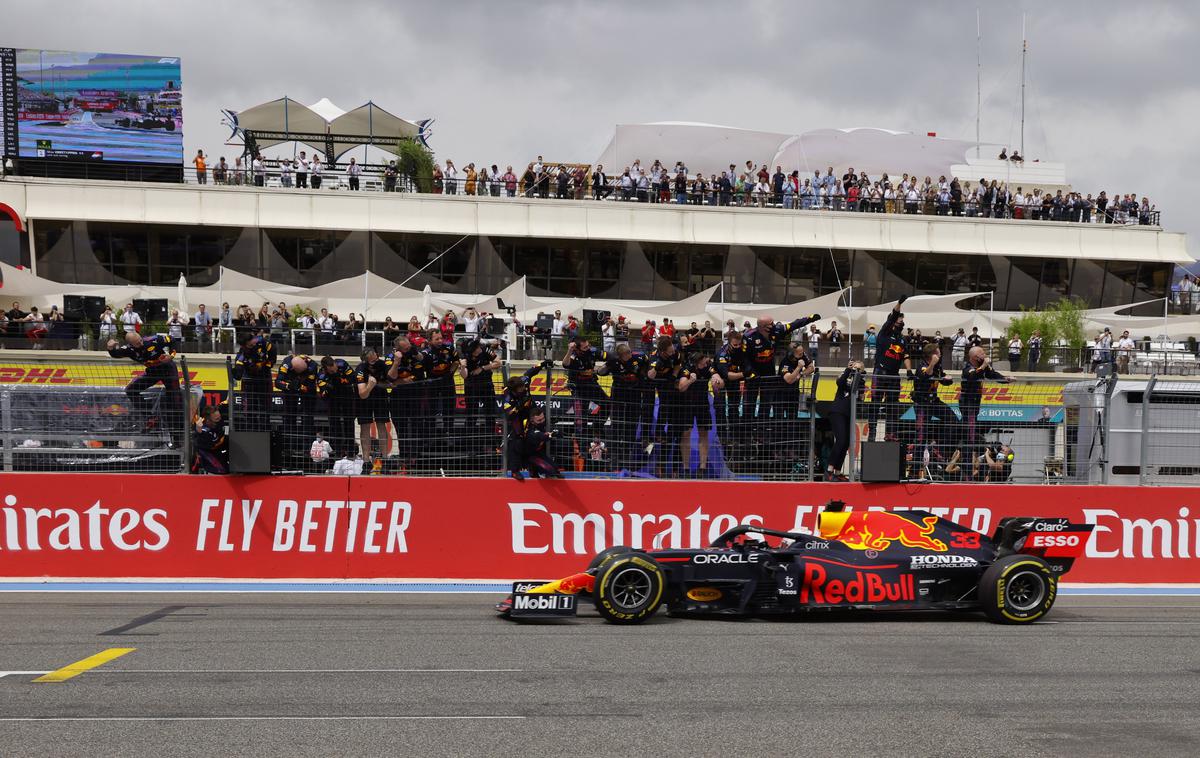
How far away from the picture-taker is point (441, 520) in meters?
11.8

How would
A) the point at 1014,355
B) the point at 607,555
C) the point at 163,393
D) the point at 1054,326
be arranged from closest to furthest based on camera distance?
the point at 607,555 < the point at 163,393 < the point at 1014,355 < the point at 1054,326

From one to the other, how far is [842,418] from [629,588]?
387cm

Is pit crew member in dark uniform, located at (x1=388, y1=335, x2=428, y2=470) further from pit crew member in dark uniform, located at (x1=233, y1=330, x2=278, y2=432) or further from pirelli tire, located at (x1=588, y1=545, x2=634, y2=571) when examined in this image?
pirelli tire, located at (x1=588, y1=545, x2=634, y2=571)

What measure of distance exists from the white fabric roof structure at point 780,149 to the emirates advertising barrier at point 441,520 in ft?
109

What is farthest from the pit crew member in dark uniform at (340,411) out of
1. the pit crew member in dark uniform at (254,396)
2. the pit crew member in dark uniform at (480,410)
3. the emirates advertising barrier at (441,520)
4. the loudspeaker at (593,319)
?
the loudspeaker at (593,319)

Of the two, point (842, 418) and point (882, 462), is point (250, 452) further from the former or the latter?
point (882, 462)

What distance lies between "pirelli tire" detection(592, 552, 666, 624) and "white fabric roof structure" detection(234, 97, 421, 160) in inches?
1263

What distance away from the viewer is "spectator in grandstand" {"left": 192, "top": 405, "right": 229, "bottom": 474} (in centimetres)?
1177

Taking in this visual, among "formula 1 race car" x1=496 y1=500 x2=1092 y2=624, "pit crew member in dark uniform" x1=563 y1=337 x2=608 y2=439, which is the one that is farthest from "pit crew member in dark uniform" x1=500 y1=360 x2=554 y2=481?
"formula 1 race car" x1=496 y1=500 x2=1092 y2=624

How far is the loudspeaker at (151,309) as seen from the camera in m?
27.7

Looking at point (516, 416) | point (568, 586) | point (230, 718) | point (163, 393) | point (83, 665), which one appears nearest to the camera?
point (230, 718)

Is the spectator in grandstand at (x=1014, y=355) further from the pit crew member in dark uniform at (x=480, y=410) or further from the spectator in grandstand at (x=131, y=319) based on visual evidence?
the spectator in grandstand at (x=131, y=319)

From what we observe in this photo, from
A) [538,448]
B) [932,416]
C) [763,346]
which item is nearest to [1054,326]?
[932,416]

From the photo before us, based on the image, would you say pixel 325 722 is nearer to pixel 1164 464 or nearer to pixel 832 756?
pixel 832 756
